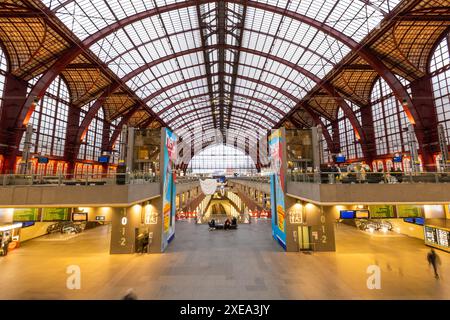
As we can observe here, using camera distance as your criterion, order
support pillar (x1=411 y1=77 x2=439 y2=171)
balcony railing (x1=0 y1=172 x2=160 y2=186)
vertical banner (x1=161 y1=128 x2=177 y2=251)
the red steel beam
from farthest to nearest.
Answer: support pillar (x1=411 y1=77 x2=439 y2=171) < the red steel beam < vertical banner (x1=161 y1=128 x2=177 y2=251) < balcony railing (x1=0 y1=172 x2=160 y2=186)

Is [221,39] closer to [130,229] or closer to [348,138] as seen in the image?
[348,138]

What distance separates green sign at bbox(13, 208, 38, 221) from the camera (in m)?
11.9

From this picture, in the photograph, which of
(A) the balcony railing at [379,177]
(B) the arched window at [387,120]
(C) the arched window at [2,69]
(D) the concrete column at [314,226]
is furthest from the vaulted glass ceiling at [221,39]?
(D) the concrete column at [314,226]

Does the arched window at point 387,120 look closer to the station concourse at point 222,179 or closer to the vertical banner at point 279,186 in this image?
the station concourse at point 222,179

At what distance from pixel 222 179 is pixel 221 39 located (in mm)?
23984

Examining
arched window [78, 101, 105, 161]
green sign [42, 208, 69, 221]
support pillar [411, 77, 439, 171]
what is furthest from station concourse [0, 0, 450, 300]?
arched window [78, 101, 105, 161]

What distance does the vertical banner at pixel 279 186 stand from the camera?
15.2 metres

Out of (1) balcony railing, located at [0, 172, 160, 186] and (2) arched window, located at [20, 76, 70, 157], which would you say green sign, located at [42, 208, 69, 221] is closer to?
(1) balcony railing, located at [0, 172, 160, 186]

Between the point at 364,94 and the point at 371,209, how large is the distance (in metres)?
27.1

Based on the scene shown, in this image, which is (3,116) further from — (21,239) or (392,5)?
(392,5)

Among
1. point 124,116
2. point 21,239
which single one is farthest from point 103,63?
point 21,239

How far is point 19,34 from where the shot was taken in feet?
69.4

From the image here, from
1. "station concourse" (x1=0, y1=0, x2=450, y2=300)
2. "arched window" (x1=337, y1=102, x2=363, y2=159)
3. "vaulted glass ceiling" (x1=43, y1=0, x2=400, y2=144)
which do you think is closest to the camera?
"station concourse" (x1=0, y1=0, x2=450, y2=300)

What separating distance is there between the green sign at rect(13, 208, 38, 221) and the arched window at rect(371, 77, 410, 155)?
117 feet
